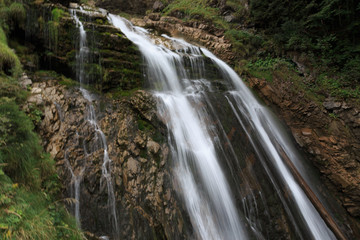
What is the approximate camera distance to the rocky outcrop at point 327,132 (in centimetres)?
607

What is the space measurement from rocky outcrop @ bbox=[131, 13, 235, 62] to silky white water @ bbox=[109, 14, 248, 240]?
19.5ft

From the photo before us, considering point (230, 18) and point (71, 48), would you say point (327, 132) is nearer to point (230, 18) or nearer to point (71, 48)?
point (71, 48)

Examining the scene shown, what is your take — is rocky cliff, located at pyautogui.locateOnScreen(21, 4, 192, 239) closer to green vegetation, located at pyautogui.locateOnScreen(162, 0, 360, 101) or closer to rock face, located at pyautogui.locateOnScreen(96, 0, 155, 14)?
green vegetation, located at pyautogui.locateOnScreen(162, 0, 360, 101)

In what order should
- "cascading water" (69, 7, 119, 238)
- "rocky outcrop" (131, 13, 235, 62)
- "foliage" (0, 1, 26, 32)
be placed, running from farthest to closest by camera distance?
"rocky outcrop" (131, 13, 235, 62) < "foliage" (0, 1, 26, 32) < "cascading water" (69, 7, 119, 238)

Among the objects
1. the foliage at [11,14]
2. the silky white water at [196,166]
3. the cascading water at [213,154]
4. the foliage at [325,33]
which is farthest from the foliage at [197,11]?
the foliage at [11,14]

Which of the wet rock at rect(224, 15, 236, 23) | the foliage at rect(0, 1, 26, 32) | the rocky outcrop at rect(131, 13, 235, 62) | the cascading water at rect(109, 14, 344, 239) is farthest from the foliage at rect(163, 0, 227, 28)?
the foliage at rect(0, 1, 26, 32)

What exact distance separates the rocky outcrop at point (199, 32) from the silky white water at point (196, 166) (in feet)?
19.5

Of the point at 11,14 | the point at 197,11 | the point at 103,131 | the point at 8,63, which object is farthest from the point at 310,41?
the point at 11,14

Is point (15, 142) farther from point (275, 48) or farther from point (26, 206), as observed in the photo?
point (275, 48)

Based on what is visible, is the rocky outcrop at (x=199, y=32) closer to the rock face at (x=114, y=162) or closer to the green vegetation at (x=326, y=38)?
the green vegetation at (x=326, y=38)

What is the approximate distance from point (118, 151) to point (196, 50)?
306 inches

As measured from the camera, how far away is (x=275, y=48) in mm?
10234

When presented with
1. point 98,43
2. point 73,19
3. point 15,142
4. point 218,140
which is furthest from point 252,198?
point 73,19

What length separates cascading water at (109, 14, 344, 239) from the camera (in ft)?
12.7
